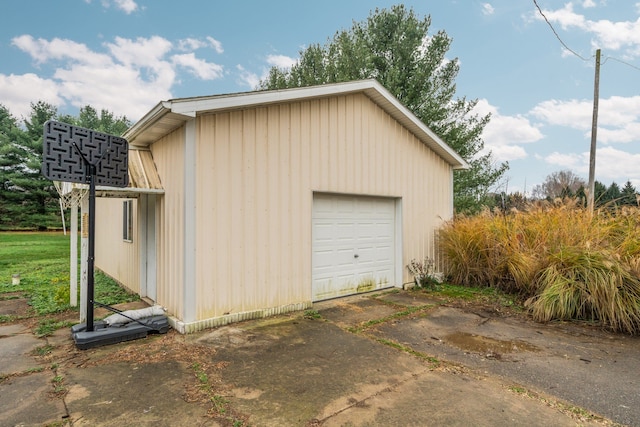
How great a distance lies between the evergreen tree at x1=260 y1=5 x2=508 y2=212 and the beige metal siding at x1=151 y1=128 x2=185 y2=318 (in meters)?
10.8

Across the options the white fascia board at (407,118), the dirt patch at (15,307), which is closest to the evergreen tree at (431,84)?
the white fascia board at (407,118)

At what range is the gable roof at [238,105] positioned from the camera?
4.28 metres

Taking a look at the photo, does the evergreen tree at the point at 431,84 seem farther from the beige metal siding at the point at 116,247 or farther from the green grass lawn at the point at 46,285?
the green grass lawn at the point at 46,285

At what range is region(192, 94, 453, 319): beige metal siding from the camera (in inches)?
182

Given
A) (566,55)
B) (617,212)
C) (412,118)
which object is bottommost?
(617,212)

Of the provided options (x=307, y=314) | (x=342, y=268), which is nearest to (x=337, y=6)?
(x=342, y=268)

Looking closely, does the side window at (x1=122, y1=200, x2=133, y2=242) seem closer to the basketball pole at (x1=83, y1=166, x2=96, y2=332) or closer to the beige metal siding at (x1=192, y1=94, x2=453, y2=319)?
the beige metal siding at (x1=192, y1=94, x2=453, y2=319)

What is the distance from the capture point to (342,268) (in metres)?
6.45

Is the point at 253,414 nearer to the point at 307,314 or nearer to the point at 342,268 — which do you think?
the point at 307,314

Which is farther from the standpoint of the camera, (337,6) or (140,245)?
(337,6)

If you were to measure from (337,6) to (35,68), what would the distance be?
22052 millimetres

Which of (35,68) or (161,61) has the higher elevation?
(35,68)

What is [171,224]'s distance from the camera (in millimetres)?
4855

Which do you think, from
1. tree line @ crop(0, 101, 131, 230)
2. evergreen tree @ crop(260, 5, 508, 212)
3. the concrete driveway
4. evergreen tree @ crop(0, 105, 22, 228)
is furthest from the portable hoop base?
evergreen tree @ crop(0, 105, 22, 228)
